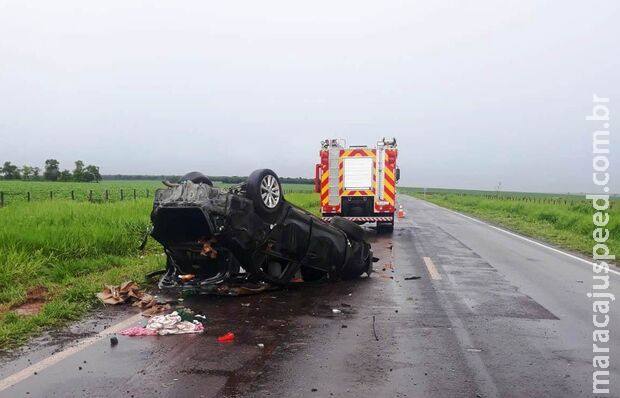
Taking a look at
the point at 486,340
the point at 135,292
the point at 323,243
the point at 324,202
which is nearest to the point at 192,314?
the point at 135,292

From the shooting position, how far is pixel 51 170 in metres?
112

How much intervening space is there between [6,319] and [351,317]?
380cm

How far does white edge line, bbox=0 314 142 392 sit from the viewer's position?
4.06 metres

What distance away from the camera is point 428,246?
1385cm

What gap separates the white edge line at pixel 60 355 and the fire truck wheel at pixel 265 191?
1.98 metres

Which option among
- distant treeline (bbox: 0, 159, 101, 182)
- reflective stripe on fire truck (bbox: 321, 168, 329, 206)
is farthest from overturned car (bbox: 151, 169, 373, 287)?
distant treeline (bbox: 0, 159, 101, 182)

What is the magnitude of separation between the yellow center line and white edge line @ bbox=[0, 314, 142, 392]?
16.6ft

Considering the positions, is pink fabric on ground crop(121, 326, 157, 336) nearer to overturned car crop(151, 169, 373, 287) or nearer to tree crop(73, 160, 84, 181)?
overturned car crop(151, 169, 373, 287)

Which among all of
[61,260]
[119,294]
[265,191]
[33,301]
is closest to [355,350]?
[265,191]

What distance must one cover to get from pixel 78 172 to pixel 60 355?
114m

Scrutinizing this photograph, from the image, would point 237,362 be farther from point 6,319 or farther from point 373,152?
point 373,152

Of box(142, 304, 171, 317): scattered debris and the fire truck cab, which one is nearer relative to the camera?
box(142, 304, 171, 317): scattered debris

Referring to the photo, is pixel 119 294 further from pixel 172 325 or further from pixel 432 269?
pixel 432 269

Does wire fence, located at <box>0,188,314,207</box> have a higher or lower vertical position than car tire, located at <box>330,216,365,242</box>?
lower
